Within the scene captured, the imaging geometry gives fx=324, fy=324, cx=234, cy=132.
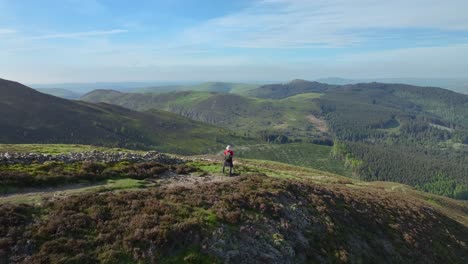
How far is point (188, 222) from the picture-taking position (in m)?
21.4

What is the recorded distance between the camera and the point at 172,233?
2012 cm

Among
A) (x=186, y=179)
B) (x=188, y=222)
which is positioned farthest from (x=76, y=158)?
(x=188, y=222)

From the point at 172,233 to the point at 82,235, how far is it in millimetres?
5171

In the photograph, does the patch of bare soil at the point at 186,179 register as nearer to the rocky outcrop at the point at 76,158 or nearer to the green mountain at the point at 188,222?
the green mountain at the point at 188,222

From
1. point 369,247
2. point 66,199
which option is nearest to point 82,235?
point 66,199

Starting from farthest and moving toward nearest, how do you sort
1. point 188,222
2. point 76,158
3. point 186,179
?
point 76,158 < point 186,179 < point 188,222

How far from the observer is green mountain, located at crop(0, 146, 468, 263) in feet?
60.4

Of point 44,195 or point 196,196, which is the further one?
point 196,196

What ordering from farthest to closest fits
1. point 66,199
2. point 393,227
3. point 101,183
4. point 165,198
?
point 393,227, point 101,183, point 165,198, point 66,199

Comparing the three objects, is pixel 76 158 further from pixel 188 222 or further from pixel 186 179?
pixel 188 222

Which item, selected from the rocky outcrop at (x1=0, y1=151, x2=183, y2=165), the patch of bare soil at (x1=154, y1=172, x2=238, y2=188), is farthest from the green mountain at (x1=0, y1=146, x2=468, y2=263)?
the rocky outcrop at (x1=0, y1=151, x2=183, y2=165)

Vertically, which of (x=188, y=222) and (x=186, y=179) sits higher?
(x=188, y=222)

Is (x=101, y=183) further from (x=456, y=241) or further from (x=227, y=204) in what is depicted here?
(x=456, y=241)

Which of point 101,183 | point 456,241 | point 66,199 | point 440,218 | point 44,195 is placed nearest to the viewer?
point 66,199
